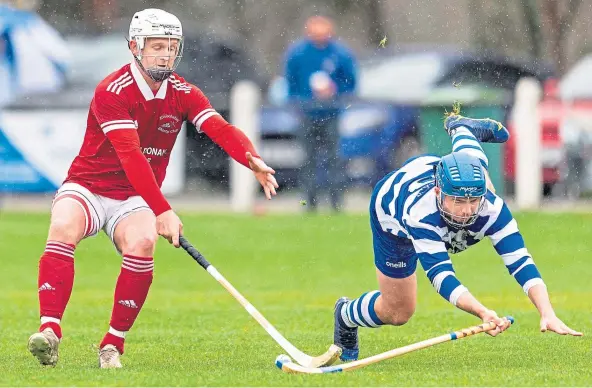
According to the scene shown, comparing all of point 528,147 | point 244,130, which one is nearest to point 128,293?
point 244,130

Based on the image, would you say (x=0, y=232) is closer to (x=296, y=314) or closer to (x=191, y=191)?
(x=191, y=191)

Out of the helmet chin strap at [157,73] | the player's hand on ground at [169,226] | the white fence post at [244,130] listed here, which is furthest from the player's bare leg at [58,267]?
the white fence post at [244,130]

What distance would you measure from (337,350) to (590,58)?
1353 cm

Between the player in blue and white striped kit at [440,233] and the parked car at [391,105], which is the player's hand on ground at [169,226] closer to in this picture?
the player in blue and white striped kit at [440,233]

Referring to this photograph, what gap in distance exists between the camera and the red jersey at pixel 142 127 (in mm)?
7547

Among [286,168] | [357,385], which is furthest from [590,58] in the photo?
[357,385]

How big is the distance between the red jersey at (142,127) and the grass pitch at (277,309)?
958 millimetres

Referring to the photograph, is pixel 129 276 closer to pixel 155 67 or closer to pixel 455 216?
pixel 155 67

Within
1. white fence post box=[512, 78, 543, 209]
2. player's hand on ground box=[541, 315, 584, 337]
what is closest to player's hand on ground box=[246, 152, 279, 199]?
player's hand on ground box=[541, 315, 584, 337]

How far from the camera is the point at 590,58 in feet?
65.9

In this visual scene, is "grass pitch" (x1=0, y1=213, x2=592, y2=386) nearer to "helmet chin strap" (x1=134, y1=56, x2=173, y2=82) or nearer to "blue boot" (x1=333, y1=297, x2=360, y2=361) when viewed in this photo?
"blue boot" (x1=333, y1=297, x2=360, y2=361)

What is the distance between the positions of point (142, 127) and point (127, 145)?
1.22 feet

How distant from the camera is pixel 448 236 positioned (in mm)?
7109

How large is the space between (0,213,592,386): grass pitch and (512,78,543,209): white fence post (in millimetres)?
815
